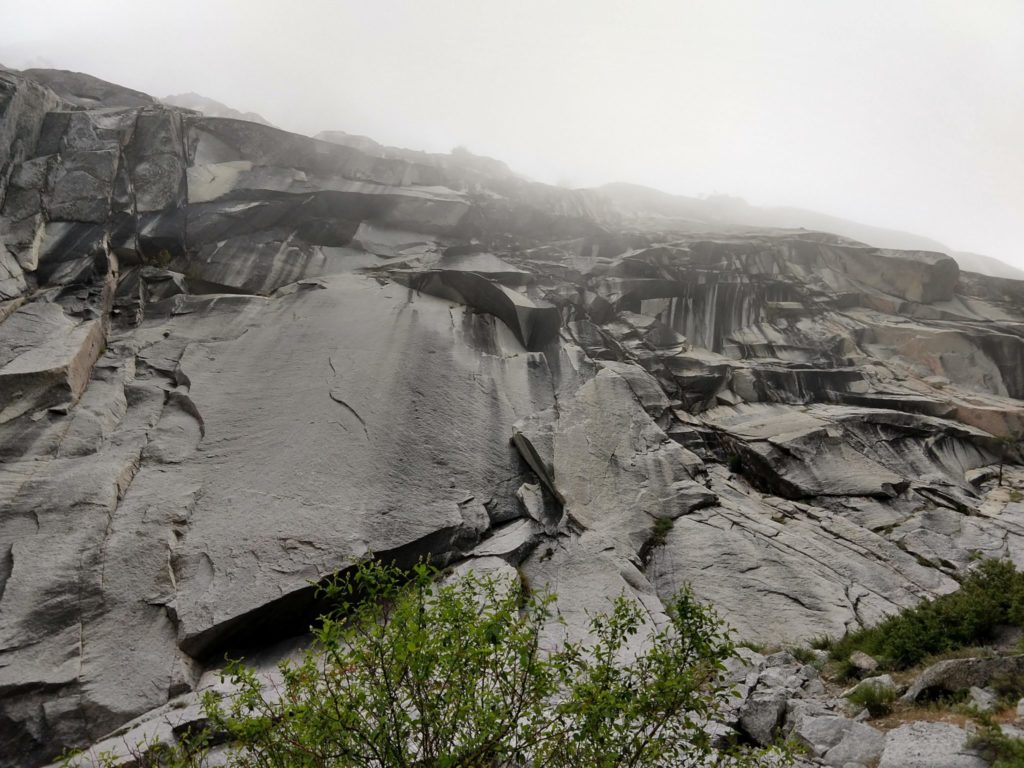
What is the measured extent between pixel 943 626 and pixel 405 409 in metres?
12.9

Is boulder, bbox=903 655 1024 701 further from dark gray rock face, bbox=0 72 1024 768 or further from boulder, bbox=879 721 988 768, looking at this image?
dark gray rock face, bbox=0 72 1024 768

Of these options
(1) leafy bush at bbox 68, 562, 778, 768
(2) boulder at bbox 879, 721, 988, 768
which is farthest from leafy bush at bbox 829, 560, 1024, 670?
(1) leafy bush at bbox 68, 562, 778, 768

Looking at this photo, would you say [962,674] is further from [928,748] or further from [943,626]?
[943,626]

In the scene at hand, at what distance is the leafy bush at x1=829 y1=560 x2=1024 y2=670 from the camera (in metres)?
9.79

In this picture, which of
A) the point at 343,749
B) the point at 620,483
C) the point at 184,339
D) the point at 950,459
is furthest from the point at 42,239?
the point at 950,459

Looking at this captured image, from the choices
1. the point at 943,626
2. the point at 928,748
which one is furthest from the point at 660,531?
the point at 928,748

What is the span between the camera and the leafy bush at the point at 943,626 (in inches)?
385

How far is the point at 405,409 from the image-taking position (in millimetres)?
16156

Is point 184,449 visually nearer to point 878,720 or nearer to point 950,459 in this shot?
point 878,720

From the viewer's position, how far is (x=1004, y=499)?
1705 cm

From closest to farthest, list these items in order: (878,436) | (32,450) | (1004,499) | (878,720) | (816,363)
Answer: (878,720)
(32,450)
(1004,499)
(878,436)
(816,363)

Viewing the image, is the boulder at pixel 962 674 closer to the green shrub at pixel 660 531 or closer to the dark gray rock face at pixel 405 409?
the dark gray rock face at pixel 405 409

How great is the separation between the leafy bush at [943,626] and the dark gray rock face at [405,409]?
141cm

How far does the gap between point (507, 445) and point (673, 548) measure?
5418 mm
